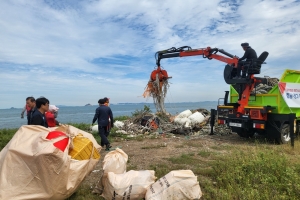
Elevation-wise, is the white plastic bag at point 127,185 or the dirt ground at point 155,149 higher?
the white plastic bag at point 127,185

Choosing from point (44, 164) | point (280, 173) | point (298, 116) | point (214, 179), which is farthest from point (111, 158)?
point (298, 116)

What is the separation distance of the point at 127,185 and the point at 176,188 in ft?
2.20

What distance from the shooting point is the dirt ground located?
574 cm

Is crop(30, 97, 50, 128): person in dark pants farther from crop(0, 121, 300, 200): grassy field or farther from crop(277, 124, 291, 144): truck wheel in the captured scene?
crop(277, 124, 291, 144): truck wheel

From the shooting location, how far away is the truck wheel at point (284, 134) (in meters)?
8.12

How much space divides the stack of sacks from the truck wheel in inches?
228

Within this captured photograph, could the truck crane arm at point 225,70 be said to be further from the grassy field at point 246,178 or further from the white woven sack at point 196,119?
the grassy field at point 246,178

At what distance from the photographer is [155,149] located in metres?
7.70

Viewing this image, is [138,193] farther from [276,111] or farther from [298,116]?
[298,116]

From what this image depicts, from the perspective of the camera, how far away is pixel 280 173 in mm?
4309

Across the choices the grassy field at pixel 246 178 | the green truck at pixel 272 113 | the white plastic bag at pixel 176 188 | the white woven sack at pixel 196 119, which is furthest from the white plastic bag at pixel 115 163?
the white woven sack at pixel 196 119

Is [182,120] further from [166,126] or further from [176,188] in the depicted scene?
[176,188]

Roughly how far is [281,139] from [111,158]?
6.09 metres

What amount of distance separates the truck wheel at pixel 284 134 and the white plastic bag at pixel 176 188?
18.5 ft
